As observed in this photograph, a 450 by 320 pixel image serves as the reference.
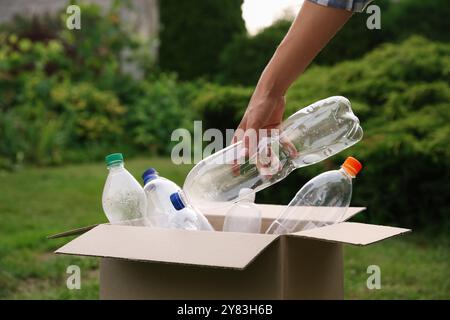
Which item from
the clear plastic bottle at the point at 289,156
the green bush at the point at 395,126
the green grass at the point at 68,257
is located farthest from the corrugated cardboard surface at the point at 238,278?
the green bush at the point at 395,126

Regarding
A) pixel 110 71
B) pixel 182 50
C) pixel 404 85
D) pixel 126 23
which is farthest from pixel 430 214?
pixel 182 50

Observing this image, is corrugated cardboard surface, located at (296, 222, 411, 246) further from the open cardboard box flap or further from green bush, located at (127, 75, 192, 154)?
green bush, located at (127, 75, 192, 154)

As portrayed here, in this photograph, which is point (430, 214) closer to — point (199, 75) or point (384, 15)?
point (384, 15)

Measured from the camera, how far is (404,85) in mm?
4406

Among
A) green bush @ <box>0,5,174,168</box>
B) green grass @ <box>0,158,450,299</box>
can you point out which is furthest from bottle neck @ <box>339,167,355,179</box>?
green bush @ <box>0,5,174,168</box>

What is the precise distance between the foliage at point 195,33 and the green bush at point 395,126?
4931 millimetres

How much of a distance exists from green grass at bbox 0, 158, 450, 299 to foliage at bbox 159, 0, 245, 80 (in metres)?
4.34

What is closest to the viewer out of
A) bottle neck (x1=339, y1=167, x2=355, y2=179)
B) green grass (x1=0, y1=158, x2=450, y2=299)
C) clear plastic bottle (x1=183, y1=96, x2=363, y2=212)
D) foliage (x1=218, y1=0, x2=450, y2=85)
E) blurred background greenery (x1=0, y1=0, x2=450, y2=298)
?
bottle neck (x1=339, y1=167, x2=355, y2=179)

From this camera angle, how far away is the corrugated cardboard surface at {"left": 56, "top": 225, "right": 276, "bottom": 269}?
4.78ft

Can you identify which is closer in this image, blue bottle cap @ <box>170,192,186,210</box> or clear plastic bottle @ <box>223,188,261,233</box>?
blue bottle cap @ <box>170,192,186,210</box>

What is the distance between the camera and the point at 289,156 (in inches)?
77.5

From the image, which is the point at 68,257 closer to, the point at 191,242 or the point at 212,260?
the point at 191,242

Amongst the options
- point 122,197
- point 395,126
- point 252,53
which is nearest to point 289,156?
point 122,197

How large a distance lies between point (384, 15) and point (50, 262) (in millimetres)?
4618
